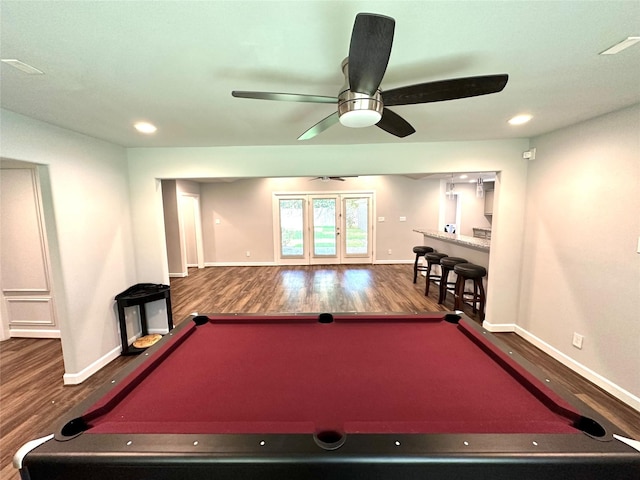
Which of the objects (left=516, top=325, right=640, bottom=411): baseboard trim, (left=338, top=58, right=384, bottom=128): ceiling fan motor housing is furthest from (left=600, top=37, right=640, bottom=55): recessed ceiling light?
(left=516, top=325, right=640, bottom=411): baseboard trim

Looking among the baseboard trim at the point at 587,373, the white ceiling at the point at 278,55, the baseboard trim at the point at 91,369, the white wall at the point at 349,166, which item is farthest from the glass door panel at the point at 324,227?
the baseboard trim at the point at 91,369

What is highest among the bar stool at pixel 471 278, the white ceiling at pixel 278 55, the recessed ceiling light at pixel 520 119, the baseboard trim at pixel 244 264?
the recessed ceiling light at pixel 520 119

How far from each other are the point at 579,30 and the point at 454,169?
1.98 m

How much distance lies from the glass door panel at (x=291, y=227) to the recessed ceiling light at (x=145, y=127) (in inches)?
181

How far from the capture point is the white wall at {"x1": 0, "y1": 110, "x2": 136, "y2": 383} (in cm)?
213

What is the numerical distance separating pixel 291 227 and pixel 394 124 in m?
5.66

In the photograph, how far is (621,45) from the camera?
49.1 inches

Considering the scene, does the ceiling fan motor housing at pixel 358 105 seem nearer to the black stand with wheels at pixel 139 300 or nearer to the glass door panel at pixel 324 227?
the black stand with wheels at pixel 139 300

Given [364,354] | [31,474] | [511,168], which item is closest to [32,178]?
[31,474]

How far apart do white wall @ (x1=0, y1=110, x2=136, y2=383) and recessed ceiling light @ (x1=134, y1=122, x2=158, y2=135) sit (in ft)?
2.05

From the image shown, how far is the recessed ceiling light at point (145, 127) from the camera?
7.47ft

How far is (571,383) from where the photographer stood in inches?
91.7

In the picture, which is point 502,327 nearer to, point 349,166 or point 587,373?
point 587,373

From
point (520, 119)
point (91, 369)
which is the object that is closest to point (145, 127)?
point (91, 369)
